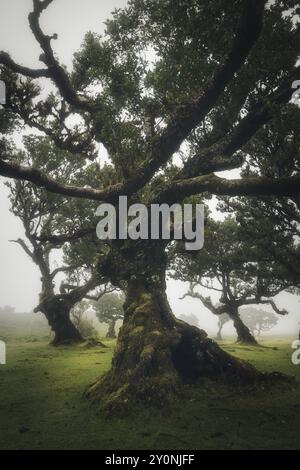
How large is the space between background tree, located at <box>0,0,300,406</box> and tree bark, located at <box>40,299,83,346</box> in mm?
15674

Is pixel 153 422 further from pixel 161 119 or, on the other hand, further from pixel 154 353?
pixel 161 119

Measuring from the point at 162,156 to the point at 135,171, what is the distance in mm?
1232

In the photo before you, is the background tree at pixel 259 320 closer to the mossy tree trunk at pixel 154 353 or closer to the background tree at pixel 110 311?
the background tree at pixel 110 311

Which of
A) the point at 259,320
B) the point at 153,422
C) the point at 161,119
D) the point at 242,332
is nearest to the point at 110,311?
the point at 242,332

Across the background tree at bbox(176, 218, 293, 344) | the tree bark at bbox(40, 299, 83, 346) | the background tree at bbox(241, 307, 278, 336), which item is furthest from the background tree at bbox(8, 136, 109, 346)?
the background tree at bbox(241, 307, 278, 336)

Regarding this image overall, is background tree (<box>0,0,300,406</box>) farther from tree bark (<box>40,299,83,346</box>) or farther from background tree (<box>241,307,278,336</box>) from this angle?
background tree (<box>241,307,278,336</box>)

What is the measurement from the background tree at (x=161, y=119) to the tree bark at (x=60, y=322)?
1567cm

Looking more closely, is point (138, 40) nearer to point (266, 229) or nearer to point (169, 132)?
point (169, 132)

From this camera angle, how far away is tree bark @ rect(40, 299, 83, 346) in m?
27.5

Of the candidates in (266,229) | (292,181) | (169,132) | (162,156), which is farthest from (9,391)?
(266,229)

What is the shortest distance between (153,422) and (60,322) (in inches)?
830

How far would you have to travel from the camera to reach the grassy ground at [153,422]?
7.25m

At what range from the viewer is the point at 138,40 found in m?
15.5

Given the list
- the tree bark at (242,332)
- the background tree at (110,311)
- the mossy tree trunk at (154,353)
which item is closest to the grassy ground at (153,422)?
the mossy tree trunk at (154,353)
